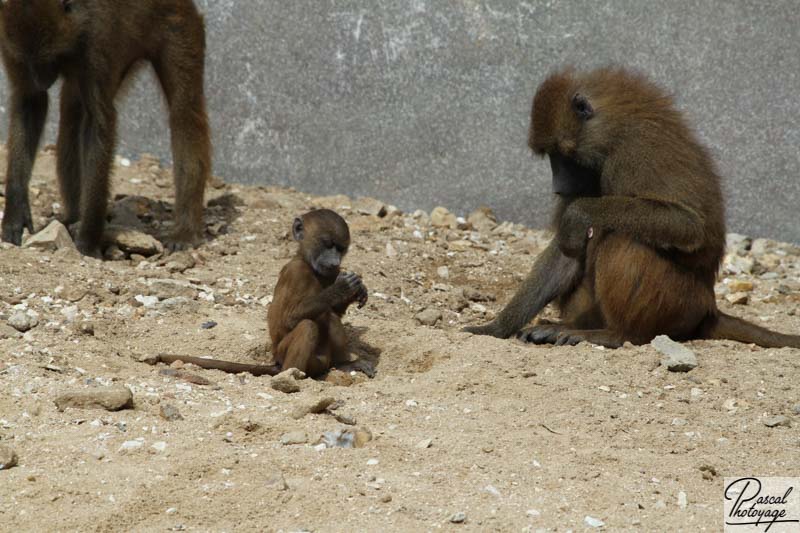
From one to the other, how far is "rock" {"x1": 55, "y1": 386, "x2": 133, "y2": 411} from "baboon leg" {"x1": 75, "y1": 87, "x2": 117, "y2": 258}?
2936mm

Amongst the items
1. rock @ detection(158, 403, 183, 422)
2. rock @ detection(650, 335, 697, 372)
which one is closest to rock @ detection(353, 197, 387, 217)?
rock @ detection(650, 335, 697, 372)

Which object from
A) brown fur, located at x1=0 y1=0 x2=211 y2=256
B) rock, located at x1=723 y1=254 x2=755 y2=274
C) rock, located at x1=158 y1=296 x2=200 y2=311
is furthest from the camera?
rock, located at x1=723 y1=254 x2=755 y2=274

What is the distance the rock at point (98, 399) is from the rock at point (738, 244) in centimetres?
546

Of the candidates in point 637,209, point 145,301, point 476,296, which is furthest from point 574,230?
point 145,301

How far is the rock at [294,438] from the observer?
4.72 m

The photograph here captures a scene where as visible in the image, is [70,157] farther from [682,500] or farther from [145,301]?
[682,500]

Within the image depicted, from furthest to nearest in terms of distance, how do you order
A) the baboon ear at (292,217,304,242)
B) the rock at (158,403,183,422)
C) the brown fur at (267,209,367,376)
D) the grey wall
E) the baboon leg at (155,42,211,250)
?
the grey wall
the baboon leg at (155,42,211,250)
the baboon ear at (292,217,304,242)
the brown fur at (267,209,367,376)
the rock at (158,403,183,422)

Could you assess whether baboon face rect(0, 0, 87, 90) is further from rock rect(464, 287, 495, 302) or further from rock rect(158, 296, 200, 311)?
rock rect(464, 287, 495, 302)

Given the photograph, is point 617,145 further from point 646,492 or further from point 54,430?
point 54,430

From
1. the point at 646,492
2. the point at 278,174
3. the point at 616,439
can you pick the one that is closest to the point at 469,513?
the point at 646,492

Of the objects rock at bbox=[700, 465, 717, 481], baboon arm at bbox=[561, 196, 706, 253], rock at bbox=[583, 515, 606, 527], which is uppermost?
baboon arm at bbox=[561, 196, 706, 253]

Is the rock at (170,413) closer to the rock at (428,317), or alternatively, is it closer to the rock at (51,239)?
the rock at (428,317)

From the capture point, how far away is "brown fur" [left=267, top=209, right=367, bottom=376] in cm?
581

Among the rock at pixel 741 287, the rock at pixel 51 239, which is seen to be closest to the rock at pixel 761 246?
the rock at pixel 741 287
